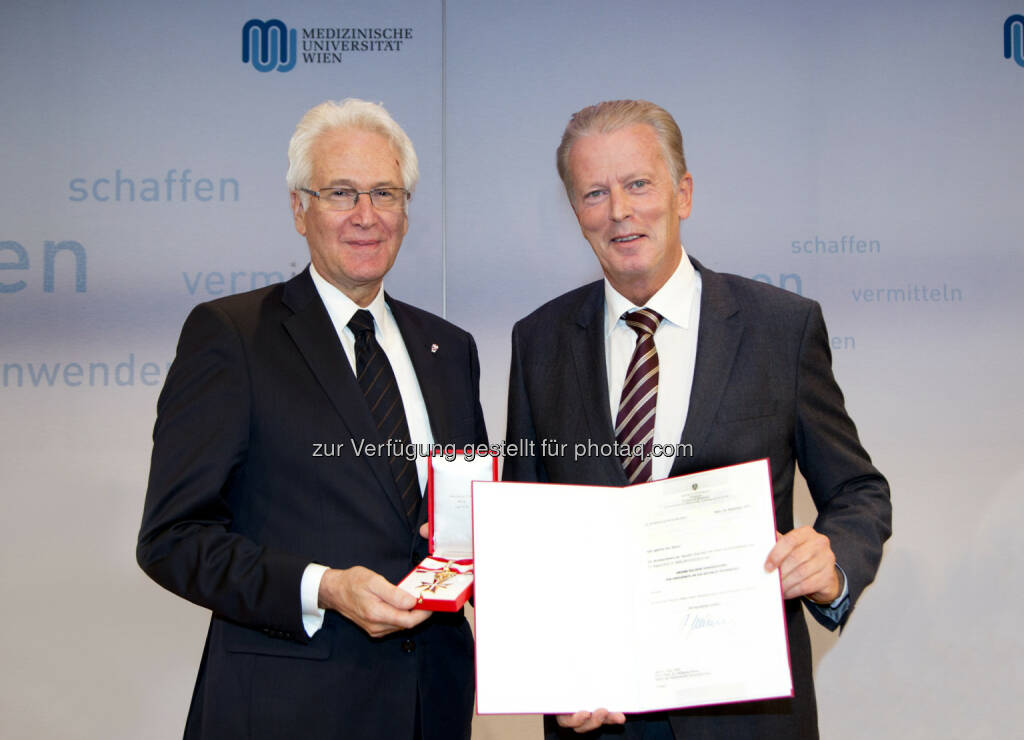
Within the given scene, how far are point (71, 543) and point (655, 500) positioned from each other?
3.37m

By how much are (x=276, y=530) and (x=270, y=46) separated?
9.44 feet

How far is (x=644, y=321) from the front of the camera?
208cm

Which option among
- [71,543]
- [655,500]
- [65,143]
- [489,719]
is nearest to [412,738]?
[655,500]

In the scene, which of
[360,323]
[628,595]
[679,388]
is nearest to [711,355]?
[679,388]

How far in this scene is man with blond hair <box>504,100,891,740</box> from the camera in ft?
6.04

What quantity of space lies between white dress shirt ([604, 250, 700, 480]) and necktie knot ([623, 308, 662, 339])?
0.01m

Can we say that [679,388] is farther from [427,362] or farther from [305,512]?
[305,512]

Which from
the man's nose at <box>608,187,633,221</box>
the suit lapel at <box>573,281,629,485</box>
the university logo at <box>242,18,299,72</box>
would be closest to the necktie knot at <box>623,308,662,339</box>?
the suit lapel at <box>573,281,629,485</box>

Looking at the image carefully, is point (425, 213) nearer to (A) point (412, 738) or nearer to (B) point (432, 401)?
(B) point (432, 401)

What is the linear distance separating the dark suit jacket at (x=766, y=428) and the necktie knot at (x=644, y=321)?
4.1 inches

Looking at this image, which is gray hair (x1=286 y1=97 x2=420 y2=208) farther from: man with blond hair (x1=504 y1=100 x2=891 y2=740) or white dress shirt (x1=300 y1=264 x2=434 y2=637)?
man with blond hair (x1=504 y1=100 x2=891 y2=740)

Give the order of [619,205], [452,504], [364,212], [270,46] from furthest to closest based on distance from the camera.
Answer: [270,46]
[364,212]
[619,205]
[452,504]

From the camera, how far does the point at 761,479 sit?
156cm

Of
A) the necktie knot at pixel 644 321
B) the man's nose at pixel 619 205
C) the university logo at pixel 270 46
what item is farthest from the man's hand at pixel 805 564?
the university logo at pixel 270 46
